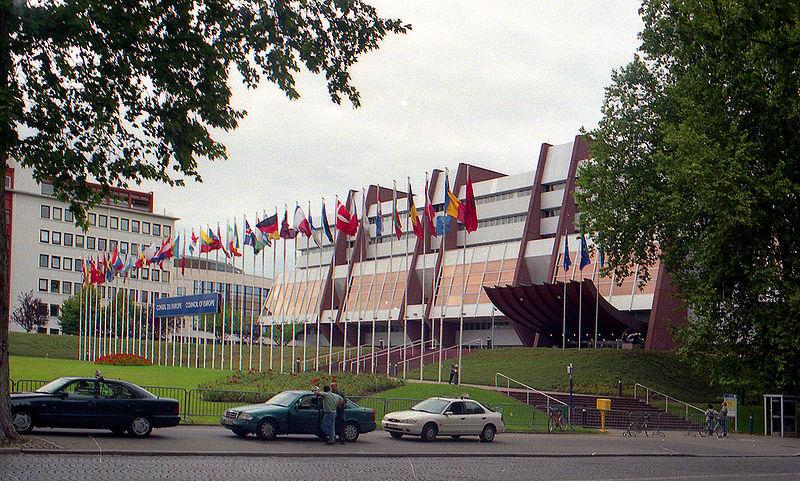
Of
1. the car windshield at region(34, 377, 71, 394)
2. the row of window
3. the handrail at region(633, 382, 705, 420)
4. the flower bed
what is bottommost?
the handrail at region(633, 382, 705, 420)

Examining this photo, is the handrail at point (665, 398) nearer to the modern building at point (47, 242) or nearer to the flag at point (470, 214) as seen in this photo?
the flag at point (470, 214)

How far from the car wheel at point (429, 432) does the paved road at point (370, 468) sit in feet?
17.9

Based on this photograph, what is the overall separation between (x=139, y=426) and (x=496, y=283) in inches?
2312

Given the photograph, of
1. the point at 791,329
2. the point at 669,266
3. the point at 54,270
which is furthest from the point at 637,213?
the point at 54,270

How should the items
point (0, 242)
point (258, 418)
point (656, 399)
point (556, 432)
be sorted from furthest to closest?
1. point (656, 399)
2. point (556, 432)
3. point (258, 418)
4. point (0, 242)

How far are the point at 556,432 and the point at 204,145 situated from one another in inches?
808

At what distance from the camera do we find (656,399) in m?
49.7

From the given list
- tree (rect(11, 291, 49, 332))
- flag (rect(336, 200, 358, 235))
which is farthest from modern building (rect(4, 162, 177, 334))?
flag (rect(336, 200, 358, 235))

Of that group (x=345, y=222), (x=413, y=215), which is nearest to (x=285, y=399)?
(x=413, y=215)

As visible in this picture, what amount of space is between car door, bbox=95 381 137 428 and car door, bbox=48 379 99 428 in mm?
140

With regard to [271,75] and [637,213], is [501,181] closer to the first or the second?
[637,213]

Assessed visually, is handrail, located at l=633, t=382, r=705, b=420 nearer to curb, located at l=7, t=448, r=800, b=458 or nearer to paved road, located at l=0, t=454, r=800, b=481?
curb, located at l=7, t=448, r=800, b=458

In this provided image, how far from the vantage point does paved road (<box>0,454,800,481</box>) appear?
15406 mm

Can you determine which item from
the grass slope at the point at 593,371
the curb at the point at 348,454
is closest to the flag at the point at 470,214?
the grass slope at the point at 593,371
